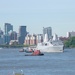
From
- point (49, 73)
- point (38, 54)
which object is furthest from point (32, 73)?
point (38, 54)

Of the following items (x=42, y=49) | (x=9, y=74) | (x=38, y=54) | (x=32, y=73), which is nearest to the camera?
(x=9, y=74)

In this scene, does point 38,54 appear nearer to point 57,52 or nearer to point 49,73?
point 57,52

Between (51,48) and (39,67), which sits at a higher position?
(51,48)

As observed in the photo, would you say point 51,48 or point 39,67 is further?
point 51,48

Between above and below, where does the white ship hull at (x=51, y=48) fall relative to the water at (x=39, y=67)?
above

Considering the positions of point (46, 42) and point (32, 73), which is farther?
point (46, 42)

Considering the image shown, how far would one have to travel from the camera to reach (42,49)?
7421 inches

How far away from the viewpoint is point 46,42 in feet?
639

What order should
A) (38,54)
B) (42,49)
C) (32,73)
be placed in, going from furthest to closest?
1. (42,49)
2. (38,54)
3. (32,73)

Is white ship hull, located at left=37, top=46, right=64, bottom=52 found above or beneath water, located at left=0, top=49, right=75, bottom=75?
above

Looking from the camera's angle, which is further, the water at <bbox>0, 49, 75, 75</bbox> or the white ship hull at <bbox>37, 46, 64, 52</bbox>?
the white ship hull at <bbox>37, 46, 64, 52</bbox>

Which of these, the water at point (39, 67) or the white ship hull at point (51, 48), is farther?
the white ship hull at point (51, 48)

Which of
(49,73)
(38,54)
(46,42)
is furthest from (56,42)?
(49,73)

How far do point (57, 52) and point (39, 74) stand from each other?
111 m
